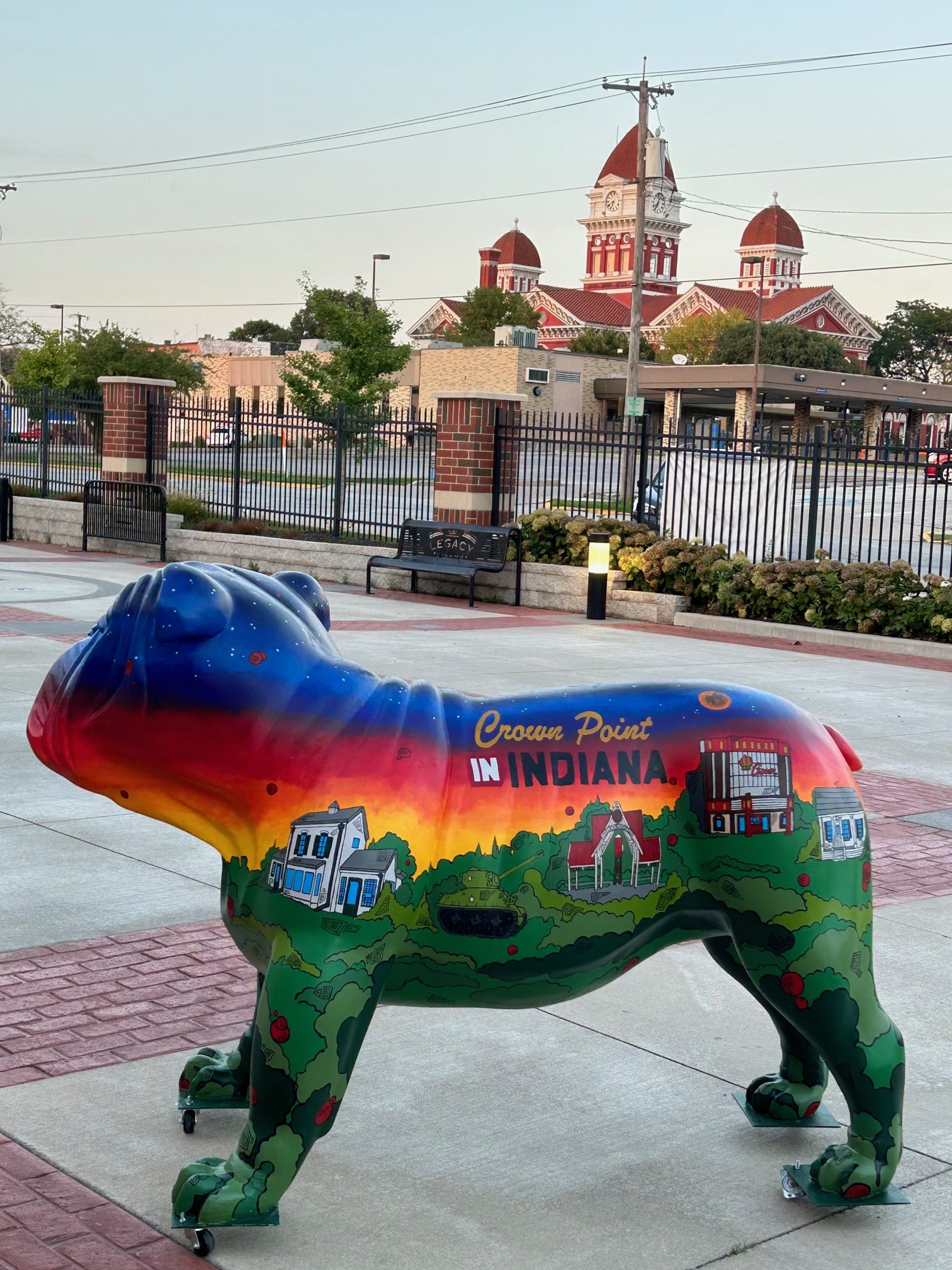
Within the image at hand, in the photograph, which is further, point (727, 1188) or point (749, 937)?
point (727, 1188)

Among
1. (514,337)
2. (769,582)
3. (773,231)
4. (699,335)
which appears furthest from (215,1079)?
(773,231)

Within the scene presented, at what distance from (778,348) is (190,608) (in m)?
86.5

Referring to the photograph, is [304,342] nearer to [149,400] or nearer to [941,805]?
[149,400]

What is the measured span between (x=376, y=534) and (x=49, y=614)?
7142 mm

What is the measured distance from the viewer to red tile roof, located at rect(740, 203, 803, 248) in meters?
137

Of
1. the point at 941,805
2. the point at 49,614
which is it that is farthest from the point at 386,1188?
the point at 49,614

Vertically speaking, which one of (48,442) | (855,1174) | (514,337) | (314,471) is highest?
(514,337)

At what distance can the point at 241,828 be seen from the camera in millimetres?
2834

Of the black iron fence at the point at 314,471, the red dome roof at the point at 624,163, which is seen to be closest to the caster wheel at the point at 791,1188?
the black iron fence at the point at 314,471

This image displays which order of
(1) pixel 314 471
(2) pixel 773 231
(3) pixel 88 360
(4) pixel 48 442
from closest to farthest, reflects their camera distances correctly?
(1) pixel 314 471 → (4) pixel 48 442 → (3) pixel 88 360 → (2) pixel 773 231

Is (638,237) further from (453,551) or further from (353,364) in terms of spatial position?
(453,551)

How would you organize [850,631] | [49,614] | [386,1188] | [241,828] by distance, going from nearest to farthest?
[241,828]
[386,1188]
[49,614]
[850,631]

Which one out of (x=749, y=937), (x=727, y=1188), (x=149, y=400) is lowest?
(x=727, y=1188)

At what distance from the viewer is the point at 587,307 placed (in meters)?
107
